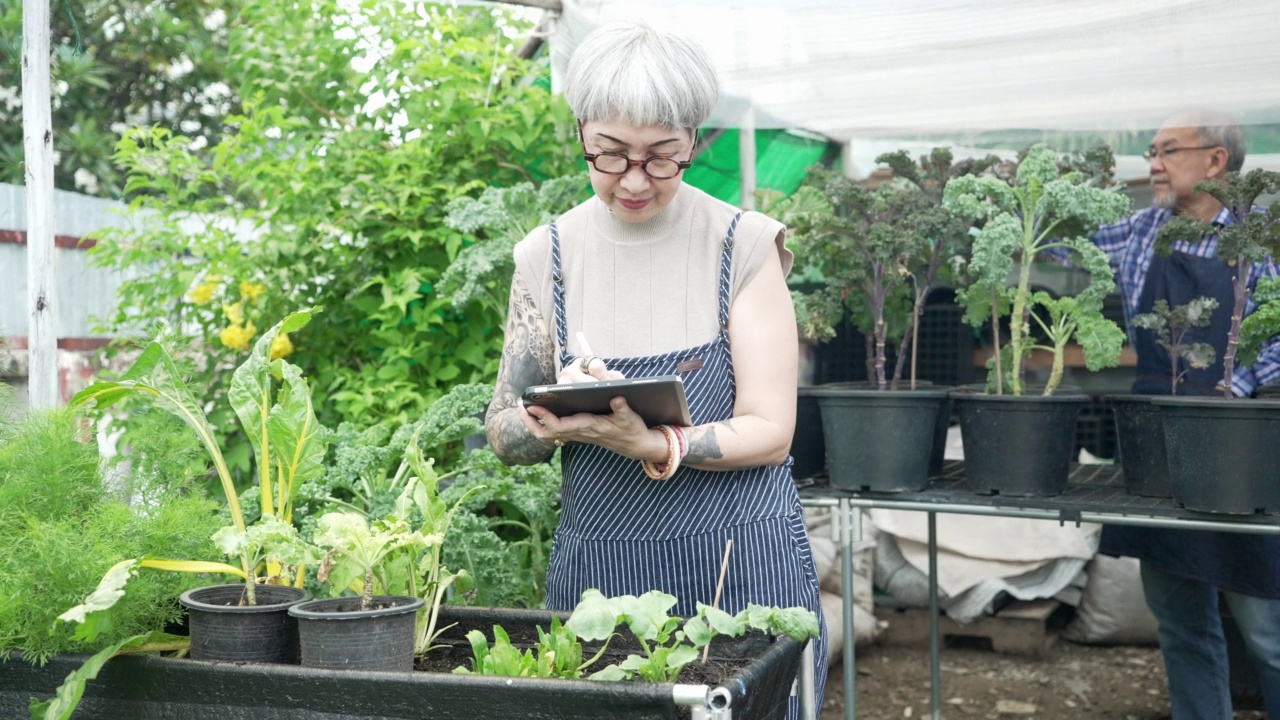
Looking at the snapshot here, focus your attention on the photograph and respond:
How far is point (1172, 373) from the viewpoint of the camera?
9.40 feet

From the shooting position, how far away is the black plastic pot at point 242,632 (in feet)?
4.35

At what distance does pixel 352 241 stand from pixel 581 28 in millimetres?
924

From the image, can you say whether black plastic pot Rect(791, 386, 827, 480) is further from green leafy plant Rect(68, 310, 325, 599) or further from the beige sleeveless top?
green leafy plant Rect(68, 310, 325, 599)

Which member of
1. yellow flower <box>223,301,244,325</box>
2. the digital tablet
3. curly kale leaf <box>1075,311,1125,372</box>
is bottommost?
the digital tablet

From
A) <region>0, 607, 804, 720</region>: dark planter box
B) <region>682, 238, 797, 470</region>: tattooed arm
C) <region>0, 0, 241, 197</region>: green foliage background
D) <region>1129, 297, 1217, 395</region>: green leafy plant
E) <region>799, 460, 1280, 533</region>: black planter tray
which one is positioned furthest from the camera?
<region>0, 0, 241, 197</region>: green foliage background

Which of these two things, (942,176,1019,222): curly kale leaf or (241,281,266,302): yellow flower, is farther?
(241,281,266,302): yellow flower

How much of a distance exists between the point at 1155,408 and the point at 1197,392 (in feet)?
0.75

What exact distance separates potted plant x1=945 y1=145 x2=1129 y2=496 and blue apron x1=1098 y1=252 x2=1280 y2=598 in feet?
0.83

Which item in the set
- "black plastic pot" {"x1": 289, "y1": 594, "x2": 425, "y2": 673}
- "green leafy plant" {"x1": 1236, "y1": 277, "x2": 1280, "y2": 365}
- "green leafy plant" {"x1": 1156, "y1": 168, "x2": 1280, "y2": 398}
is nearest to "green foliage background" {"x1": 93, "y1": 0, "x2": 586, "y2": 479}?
"green leafy plant" {"x1": 1156, "y1": 168, "x2": 1280, "y2": 398}

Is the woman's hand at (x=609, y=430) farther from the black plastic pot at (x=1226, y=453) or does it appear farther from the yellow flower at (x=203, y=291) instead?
the yellow flower at (x=203, y=291)

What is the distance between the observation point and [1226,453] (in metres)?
2.46

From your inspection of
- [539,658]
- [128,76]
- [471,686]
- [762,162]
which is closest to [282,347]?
[762,162]

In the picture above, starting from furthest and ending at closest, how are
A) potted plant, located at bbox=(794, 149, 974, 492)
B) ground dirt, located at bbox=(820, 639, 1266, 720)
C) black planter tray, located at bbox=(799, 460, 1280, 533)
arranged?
1. ground dirt, located at bbox=(820, 639, 1266, 720)
2. potted plant, located at bbox=(794, 149, 974, 492)
3. black planter tray, located at bbox=(799, 460, 1280, 533)

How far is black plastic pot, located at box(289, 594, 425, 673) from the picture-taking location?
4.18 feet
